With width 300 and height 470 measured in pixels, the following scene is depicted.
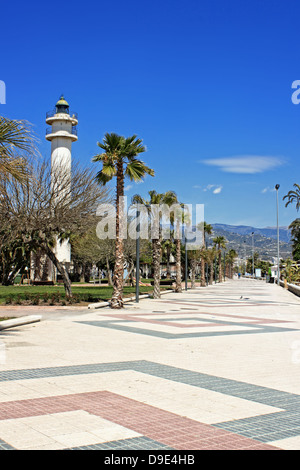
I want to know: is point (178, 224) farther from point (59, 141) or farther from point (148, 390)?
point (148, 390)

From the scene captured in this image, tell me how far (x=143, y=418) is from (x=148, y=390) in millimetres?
1432

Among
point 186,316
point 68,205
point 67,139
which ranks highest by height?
point 67,139

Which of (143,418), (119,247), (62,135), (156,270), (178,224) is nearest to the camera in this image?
(143,418)

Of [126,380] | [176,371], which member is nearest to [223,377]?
[176,371]

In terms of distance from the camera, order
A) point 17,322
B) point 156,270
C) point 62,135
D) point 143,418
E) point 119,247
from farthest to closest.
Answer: point 62,135 < point 156,270 < point 119,247 < point 17,322 < point 143,418

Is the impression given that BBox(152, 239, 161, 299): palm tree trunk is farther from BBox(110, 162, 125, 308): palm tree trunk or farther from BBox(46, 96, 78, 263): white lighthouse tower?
BBox(46, 96, 78, 263): white lighthouse tower

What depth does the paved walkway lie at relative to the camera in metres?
4.98

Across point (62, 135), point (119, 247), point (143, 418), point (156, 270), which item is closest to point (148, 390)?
point (143, 418)

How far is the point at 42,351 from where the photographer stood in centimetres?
1033

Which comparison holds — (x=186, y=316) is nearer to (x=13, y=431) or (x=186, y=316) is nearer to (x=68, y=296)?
(x=68, y=296)

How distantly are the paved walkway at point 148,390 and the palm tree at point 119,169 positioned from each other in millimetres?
9220

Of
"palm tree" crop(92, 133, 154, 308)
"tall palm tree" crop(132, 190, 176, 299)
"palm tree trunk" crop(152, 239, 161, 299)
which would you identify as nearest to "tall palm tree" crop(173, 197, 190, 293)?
"tall palm tree" crop(132, 190, 176, 299)

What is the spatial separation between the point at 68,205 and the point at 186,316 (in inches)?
341

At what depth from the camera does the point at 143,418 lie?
18.5 feet
